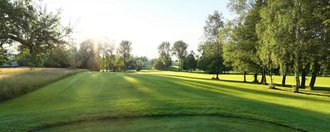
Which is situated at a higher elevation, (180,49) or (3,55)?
(180,49)

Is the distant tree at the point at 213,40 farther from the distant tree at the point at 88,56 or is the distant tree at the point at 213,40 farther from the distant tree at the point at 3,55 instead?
the distant tree at the point at 88,56

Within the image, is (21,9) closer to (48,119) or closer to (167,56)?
(48,119)

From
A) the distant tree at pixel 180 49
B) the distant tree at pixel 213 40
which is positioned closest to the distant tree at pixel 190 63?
the distant tree at pixel 180 49

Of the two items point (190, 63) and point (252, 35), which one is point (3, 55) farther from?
point (190, 63)

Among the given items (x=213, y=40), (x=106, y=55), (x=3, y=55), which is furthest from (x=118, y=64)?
(x=3, y=55)

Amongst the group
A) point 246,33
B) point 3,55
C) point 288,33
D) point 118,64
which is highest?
point 246,33

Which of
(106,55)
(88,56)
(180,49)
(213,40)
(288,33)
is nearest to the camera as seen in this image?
(288,33)

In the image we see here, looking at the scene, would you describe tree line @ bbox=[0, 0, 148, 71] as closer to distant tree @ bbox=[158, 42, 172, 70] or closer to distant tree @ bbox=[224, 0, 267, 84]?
distant tree @ bbox=[224, 0, 267, 84]

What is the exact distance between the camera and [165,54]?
139000 millimetres

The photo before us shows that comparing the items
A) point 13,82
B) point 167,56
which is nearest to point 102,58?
→ point 167,56

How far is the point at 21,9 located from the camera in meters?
18.6

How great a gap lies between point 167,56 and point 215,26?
8279 centimetres

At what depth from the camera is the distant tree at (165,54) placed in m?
137

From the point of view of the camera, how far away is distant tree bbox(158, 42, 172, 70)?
136750 mm
